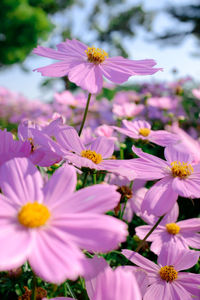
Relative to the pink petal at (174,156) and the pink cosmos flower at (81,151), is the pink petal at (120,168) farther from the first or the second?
the pink petal at (174,156)

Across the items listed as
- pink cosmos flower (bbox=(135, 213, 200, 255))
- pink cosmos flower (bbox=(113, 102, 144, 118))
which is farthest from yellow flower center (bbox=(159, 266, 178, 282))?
pink cosmos flower (bbox=(113, 102, 144, 118))

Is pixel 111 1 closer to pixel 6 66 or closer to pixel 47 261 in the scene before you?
pixel 6 66

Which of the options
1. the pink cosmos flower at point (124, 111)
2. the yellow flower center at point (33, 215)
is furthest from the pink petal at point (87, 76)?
the pink cosmos flower at point (124, 111)

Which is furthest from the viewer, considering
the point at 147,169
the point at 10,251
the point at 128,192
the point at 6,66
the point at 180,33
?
the point at 6,66

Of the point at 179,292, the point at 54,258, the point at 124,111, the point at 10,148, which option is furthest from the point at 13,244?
the point at 124,111

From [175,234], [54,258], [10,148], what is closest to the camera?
[54,258]

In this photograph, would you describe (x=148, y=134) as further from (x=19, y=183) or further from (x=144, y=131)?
(x=19, y=183)

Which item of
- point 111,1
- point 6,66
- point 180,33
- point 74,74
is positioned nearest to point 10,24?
point 6,66
